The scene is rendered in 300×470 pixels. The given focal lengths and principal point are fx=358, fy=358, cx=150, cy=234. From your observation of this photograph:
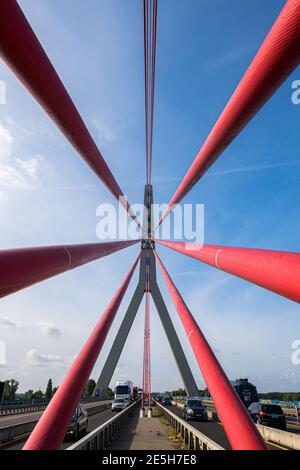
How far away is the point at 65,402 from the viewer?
384cm

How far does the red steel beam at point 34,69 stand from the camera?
8.94 ft

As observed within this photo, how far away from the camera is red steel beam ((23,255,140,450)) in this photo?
334cm

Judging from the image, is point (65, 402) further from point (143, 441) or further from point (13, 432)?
point (13, 432)

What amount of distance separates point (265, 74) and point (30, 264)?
2686mm

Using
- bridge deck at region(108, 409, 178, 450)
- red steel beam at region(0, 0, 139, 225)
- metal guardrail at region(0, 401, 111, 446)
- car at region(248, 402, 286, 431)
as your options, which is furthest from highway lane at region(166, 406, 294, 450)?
red steel beam at region(0, 0, 139, 225)

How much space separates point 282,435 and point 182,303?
1029cm

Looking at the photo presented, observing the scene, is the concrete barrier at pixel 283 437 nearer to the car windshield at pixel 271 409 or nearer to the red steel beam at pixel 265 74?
the car windshield at pixel 271 409

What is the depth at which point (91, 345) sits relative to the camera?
557cm

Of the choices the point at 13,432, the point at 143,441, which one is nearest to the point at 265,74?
the point at 143,441

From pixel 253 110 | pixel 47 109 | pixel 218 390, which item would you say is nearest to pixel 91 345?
pixel 218 390

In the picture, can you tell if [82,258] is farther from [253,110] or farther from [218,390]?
[253,110]

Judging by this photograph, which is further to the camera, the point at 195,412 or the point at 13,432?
the point at 195,412

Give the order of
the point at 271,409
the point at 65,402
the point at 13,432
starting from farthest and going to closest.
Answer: the point at 271,409 < the point at 13,432 < the point at 65,402

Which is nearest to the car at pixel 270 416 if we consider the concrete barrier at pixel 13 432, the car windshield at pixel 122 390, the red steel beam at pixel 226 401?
the concrete barrier at pixel 13 432
